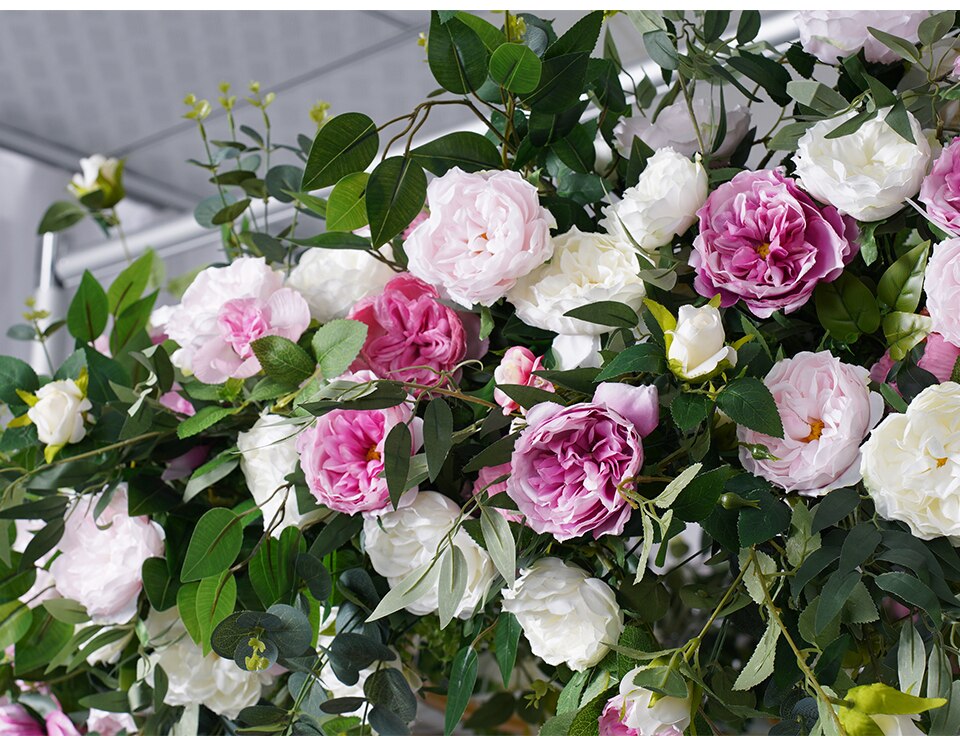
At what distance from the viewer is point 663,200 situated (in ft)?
1.36

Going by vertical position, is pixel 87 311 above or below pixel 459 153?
below

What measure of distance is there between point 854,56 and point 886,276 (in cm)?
11

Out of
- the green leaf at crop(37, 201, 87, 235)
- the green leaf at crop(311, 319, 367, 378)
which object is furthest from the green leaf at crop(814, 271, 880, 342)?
the green leaf at crop(37, 201, 87, 235)

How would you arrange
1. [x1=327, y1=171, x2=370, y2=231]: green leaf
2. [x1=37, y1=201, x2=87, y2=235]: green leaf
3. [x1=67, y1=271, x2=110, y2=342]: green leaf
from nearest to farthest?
[x1=327, y1=171, x2=370, y2=231]: green leaf < [x1=67, y1=271, x2=110, y2=342]: green leaf < [x1=37, y1=201, x2=87, y2=235]: green leaf

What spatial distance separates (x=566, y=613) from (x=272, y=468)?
0.56 feet

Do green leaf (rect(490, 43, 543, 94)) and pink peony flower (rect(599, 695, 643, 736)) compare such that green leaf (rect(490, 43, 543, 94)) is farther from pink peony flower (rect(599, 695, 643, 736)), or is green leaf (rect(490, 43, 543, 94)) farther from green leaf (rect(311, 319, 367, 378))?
pink peony flower (rect(599, 695, 643, 736))

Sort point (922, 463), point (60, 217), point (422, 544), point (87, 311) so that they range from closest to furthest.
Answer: point (922, 463), point (422, 544), point (87, 311), point (60, 217)

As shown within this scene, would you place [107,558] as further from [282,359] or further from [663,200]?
[663,200]

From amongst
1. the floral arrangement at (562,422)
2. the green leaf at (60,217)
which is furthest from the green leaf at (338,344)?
the green leaf at (60,217)

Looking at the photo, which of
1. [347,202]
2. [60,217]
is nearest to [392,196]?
[347,202]

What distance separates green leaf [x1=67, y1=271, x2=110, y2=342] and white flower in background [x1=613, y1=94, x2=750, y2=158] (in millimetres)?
336

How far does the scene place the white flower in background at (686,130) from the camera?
1.52 ft

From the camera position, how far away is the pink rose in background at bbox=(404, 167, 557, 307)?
0.43 meters
